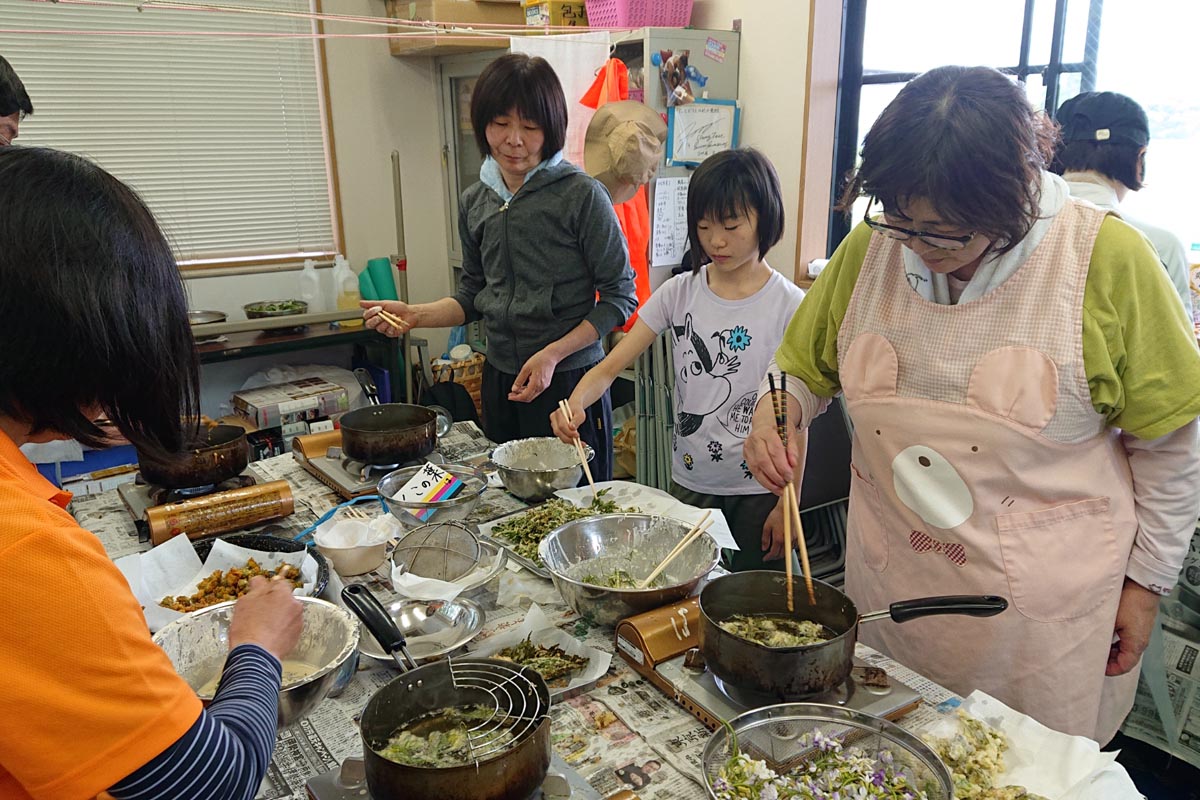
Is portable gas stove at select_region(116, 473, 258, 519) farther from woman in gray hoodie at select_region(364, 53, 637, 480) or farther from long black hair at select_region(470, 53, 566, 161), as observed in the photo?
long black hair at select_region(470, 53, 566, 161)

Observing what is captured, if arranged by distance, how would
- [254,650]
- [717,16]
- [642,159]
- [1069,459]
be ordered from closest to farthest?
1. [254,650]
2. [1069,459]
3. [642,159]
4. [717,16]

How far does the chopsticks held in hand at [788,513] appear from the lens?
128 cm

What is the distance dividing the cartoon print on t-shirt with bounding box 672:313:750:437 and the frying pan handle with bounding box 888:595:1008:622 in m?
1.14

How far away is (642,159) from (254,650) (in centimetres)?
263

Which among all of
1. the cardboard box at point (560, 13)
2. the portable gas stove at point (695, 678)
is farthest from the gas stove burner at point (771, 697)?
the cardboard box at point (560, 13)

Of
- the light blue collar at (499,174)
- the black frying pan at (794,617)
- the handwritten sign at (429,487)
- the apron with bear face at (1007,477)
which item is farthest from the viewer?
the light blue collar at (499,174)

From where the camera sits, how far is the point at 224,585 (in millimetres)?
1488

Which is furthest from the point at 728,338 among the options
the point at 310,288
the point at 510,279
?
the point at 310,288

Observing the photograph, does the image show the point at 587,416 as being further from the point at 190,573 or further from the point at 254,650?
the point at 254,650

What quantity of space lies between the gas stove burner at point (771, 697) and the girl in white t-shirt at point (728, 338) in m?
0.96

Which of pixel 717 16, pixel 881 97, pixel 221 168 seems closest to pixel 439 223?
pixel 221 168

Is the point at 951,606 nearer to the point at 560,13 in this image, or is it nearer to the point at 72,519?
the point at 72,519

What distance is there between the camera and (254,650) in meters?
1.01

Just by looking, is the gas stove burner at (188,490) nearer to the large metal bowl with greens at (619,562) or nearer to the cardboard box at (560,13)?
the large metal bowl with greens at (619,562)
